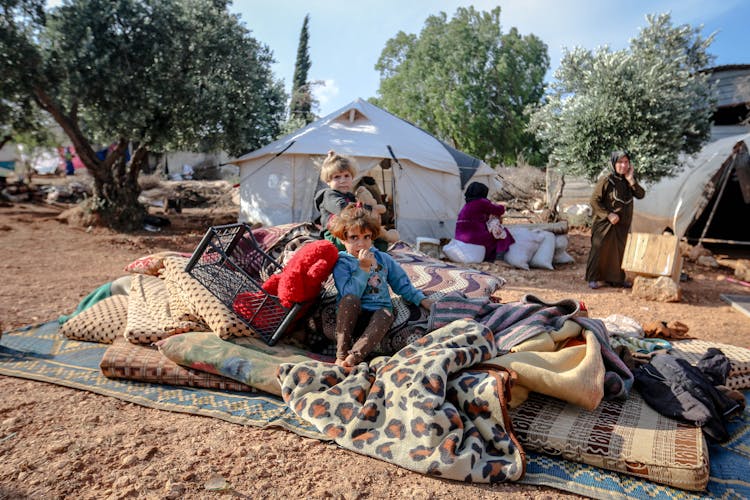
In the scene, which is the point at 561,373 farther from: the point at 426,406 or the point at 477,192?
the point at 477,192

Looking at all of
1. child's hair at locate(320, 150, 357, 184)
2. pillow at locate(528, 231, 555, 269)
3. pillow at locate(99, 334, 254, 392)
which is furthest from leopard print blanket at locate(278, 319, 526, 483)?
pillow at locate(528, 231, 555, 269)

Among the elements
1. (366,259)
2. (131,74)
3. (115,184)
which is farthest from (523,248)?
(115,184)

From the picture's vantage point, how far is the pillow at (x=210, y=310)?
9.22 ft

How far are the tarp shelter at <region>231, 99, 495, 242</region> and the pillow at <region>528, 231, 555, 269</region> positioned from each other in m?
2.60

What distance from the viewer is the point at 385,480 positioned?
1859 mm

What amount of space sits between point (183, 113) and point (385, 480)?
9.70 meters

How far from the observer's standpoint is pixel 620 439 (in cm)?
200

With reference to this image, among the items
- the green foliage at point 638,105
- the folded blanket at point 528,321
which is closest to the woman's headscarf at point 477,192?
the green foliage at point 638,105

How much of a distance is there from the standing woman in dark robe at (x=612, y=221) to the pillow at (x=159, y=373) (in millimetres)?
5342

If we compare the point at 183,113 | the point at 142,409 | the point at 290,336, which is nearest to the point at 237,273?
the point at 290,336

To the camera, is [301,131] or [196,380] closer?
[196,380]

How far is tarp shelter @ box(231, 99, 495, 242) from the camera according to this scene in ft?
30.3

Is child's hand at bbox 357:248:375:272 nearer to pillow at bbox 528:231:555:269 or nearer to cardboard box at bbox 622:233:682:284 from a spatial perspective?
cardboard box at bbox 622:233:682:284

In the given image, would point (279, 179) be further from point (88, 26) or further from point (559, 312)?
point (559, 312)
